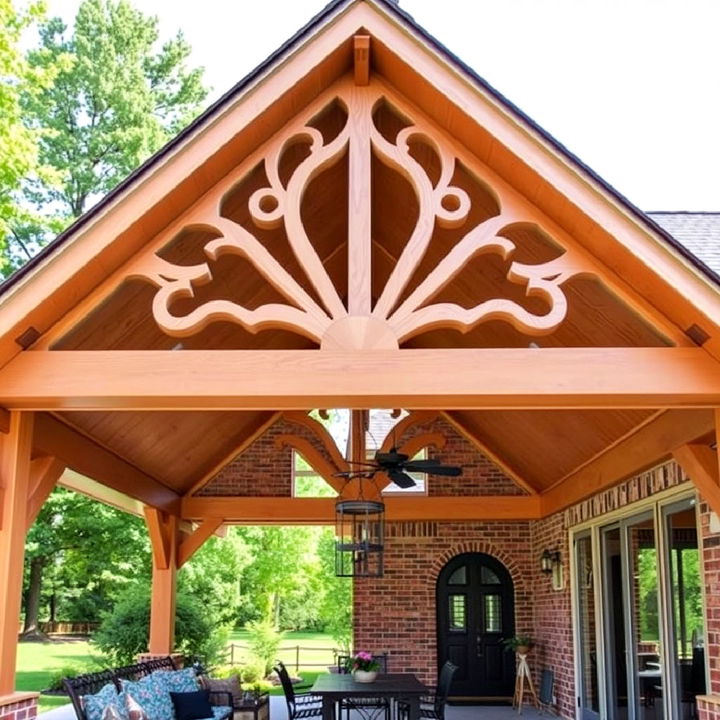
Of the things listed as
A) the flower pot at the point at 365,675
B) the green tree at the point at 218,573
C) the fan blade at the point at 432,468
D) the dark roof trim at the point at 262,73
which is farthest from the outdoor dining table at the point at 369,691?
the green tree at the point at 218,573

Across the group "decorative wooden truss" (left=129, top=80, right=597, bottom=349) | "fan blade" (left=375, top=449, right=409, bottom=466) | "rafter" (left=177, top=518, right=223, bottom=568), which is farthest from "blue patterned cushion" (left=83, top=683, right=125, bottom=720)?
"rafter" (left=177, top=518, right=223, bottom=568)

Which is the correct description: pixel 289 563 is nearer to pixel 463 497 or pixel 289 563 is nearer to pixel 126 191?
pixel 463 497

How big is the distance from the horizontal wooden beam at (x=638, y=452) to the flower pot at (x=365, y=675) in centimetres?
289

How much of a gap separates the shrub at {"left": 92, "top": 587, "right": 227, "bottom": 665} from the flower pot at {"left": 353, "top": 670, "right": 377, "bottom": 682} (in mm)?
5366

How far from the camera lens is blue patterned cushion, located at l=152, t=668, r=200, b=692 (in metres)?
→ 8.95

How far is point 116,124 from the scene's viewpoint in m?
19.0

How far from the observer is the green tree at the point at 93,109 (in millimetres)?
18484

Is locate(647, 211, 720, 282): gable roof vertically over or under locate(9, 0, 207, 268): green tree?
under

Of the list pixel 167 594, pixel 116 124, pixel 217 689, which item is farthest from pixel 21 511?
pixel 116 124

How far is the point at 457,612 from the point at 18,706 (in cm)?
940

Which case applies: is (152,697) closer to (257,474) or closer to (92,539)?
(257,474)

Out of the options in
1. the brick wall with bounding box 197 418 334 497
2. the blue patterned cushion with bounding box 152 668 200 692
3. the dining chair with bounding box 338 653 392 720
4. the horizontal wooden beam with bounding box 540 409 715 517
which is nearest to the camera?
the horizontal wooden beam with bounding box 540 409 715 517

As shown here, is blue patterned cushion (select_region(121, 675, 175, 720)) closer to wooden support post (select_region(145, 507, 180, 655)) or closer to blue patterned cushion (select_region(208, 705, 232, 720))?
blue patterned cushion (select_region(208, 705, 232, 720))

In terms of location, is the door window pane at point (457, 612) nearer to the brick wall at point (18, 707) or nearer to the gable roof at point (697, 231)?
the gable roof at point (697, 231)
